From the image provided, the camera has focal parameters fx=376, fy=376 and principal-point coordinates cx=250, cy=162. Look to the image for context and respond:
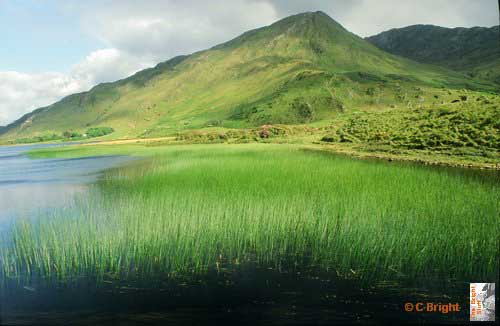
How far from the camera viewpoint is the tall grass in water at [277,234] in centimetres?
1205

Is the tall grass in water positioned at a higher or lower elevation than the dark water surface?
higher

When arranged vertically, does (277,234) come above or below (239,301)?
above

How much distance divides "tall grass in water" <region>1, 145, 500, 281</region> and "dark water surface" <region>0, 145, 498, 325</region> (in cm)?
73

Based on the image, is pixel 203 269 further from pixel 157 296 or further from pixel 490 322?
pixel 490 322

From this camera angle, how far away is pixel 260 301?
1036 centimetres

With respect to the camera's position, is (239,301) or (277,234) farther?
(277,234)

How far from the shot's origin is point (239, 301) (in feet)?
34.2

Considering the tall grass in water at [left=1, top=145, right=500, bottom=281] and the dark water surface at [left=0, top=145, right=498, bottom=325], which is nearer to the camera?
the dark water surface at [left=0, top=145, right=498, bottom=325]

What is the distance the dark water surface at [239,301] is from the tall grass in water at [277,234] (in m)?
0.73

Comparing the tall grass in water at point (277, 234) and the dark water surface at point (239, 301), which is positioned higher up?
the tall grass in water at point (277, 234)

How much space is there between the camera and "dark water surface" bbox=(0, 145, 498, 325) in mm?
9508

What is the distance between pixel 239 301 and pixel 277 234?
15.7ft

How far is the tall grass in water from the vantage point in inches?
474

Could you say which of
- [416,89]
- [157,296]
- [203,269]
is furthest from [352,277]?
[416,89]
